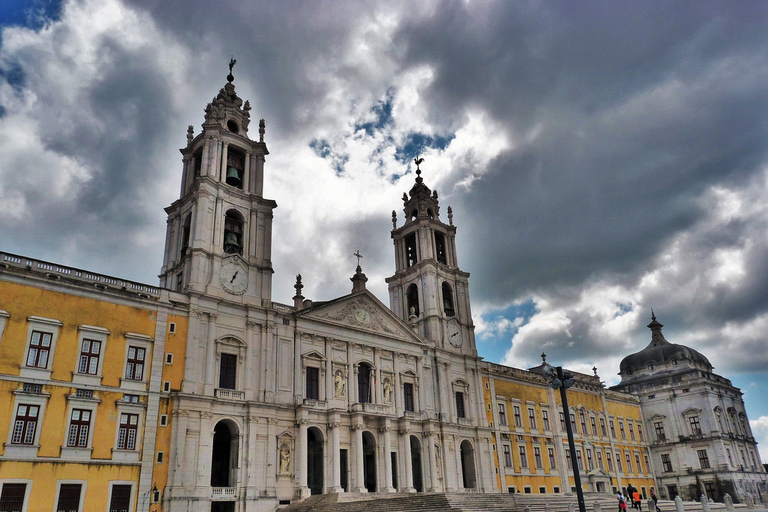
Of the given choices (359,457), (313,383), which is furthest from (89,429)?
(359,457)

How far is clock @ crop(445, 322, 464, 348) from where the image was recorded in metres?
47.1

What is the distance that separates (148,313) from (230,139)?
13.8m

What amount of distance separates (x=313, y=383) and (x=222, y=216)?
11681 millimetres

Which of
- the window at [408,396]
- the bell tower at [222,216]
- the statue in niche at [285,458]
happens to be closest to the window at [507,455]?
the window at [408,396]

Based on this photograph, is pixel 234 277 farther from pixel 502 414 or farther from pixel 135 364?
pixel 502 414

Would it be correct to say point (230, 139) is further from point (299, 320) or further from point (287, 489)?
point (287, 489)

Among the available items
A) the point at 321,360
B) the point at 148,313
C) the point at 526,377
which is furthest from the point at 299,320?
the point at 526,377

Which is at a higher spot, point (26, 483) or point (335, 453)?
point (335, 453)

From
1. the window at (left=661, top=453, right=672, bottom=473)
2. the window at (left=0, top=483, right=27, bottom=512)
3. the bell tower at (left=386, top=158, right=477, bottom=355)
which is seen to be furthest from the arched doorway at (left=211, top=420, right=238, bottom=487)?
the window at (left=661, top=453, right=672, bottom=473)

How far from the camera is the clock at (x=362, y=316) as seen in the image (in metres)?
40.5

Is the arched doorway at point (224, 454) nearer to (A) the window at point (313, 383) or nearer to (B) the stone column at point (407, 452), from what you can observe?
(A) the window at point (313, 383)

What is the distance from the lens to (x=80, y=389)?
88.6 ft

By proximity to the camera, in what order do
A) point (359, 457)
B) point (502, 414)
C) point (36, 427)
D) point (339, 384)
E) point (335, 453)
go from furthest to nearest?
point (502, 414) → point (339, 384) → point (359, 457) → point (335, 453) → point (36, 427)

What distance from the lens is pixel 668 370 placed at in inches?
2537
